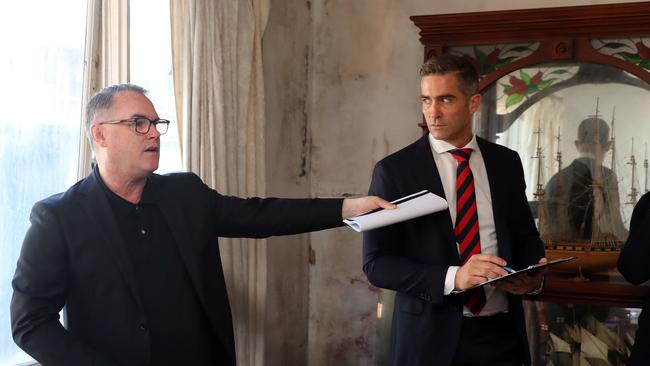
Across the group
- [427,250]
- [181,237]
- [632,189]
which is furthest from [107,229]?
[632,189]

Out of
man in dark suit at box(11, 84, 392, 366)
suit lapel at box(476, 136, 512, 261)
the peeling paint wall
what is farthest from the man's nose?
the peeling paint wall

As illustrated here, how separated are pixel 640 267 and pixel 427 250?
1016 millimetres

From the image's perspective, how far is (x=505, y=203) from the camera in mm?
2375

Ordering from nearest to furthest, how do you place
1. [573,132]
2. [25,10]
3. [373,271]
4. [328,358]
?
[373,271], [25,10], [573,132], [328,358]

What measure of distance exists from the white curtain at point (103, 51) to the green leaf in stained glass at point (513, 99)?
6.89 feet

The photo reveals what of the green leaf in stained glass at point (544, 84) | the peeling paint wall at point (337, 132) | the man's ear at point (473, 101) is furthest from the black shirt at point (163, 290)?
the green leaf in stained glass at point (544, 84)

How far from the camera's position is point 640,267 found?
2.73m

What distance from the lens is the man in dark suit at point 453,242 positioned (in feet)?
7.23

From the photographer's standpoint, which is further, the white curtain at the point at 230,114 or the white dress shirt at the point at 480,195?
the white curtain at the point at 230,114

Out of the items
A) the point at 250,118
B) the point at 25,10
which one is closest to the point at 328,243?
the point at 250,118

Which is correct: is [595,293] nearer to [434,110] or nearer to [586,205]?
[586,205]

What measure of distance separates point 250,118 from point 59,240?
64.4 inches

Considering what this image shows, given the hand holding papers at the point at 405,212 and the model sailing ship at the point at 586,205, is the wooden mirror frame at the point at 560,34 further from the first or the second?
the hand holding papers at the point at 405,212

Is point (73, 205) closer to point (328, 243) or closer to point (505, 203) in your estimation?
point (505, 203)
